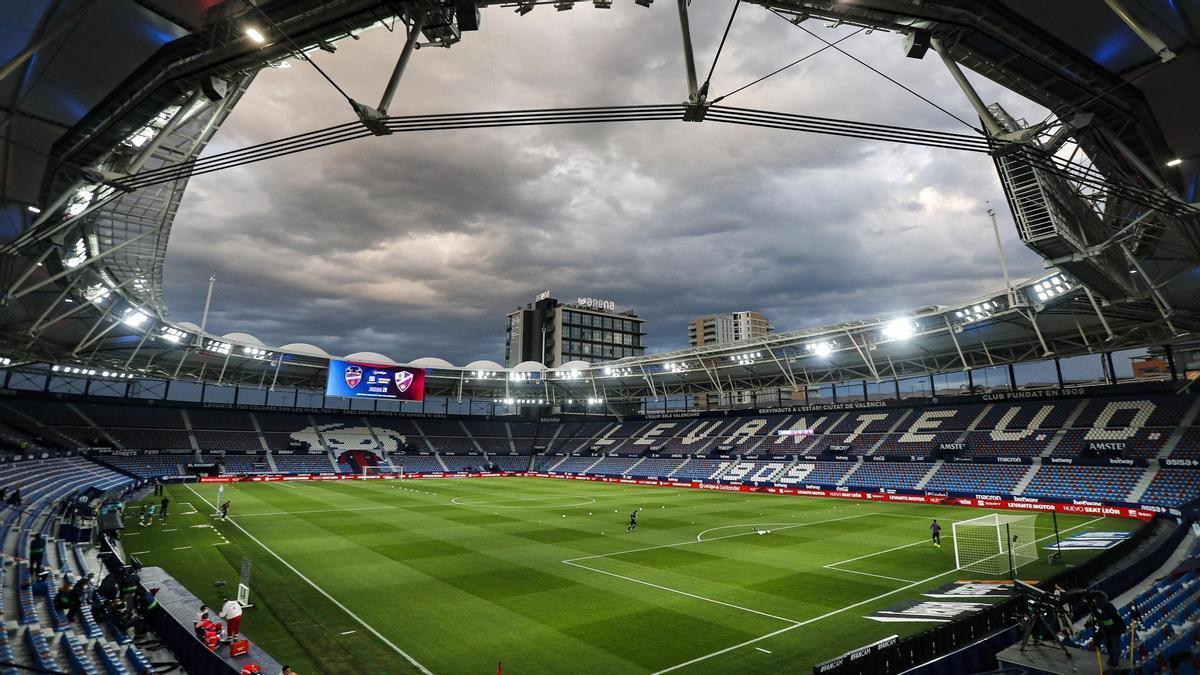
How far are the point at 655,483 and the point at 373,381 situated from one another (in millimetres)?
36128

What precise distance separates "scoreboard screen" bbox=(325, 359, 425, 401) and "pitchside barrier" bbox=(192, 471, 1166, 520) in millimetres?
11919

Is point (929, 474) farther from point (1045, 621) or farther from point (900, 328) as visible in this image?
point (1045, 621)

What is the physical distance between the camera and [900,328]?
4756 cm

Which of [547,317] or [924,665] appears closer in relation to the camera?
[924,665]

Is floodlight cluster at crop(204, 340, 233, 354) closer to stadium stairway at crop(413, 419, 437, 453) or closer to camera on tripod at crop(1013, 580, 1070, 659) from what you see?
stadium stairway at crop(413, 419, 437, 453)

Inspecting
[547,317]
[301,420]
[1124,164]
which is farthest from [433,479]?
[1124,164]

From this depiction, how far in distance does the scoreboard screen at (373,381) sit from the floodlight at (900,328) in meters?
51.9

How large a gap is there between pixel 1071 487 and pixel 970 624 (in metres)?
38.8

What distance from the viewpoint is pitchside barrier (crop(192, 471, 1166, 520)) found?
3759cm

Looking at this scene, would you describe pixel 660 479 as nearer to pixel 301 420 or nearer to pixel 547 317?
pixel 301 420

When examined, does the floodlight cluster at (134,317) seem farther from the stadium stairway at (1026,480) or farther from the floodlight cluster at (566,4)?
the stadium stairway at (1026,480)

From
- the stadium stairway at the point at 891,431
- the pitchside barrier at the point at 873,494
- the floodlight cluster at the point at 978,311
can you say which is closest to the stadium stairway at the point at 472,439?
the pitchside barrier at the point at 873,494

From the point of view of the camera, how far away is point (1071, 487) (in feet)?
138

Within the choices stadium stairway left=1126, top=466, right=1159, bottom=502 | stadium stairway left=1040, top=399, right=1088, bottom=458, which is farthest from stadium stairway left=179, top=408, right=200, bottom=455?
stadium stairway left=1126, top=466, right=1159, bottom=502
